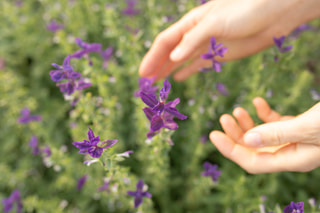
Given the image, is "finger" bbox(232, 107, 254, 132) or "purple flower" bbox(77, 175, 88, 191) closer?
"finger" bbox(232, 107, 254, 132)

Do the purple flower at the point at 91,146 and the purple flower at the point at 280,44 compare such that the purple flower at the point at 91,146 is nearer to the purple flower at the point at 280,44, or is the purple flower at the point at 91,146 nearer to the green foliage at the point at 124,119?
the green foliage at the point at 124,119

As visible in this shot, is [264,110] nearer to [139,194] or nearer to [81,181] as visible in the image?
[139,194]

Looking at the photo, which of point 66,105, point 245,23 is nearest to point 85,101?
point 245,23

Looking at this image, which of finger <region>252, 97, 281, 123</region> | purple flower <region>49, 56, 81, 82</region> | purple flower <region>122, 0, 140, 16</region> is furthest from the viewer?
purple flower <region>122, 0, 140, 16</region>

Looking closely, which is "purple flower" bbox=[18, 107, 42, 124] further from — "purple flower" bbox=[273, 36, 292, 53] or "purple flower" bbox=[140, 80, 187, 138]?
"purple flower" bbox=[273, 36, 292, 53]

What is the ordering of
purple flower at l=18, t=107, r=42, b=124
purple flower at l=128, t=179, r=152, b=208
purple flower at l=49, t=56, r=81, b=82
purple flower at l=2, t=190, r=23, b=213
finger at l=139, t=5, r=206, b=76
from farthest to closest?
1. purple flower at l=18, t=107, r=42, b=124
2. purple flower at l=2, t=190, r=23, b=213
3. finger at l=139, t=5, r=206, b=76
4. purple flower at l=128, t=179, r=152, b=208
5. purple flower at l=49, t=56, r=81, b=82

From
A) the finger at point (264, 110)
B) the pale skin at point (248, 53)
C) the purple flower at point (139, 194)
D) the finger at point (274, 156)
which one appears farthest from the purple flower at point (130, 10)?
the purple flower at point (139, 194)

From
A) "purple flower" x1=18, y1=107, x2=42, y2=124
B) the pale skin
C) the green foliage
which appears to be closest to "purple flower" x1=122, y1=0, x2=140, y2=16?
the green foliage

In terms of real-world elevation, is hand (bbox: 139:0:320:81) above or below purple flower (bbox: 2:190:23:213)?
above

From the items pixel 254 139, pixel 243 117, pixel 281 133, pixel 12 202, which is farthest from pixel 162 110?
pixel 12 202
